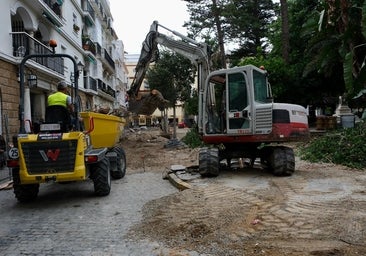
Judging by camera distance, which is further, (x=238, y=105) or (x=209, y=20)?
(x=209, y=20)

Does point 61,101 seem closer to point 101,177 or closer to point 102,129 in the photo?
point 101,177

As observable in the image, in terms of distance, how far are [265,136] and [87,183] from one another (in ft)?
15.0

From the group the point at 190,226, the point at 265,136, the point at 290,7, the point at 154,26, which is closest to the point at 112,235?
the point at 190,226

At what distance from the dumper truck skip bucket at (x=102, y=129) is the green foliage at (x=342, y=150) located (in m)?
6.22

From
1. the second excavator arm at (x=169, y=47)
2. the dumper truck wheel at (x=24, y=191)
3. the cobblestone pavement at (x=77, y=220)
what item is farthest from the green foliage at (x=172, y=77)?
the dumper truck wheel at (x=24, y=191)

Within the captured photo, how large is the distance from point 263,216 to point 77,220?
3.02m

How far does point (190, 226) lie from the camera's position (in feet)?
19.9

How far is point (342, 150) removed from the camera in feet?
41.4

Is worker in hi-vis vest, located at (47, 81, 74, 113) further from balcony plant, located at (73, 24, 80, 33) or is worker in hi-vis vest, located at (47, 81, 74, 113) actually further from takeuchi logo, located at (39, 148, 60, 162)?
balcony plant, located at (73, 24, 80, 33)

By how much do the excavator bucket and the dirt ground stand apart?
9.71 m

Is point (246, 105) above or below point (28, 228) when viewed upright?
above

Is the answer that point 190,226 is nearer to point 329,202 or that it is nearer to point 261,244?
point 261,244

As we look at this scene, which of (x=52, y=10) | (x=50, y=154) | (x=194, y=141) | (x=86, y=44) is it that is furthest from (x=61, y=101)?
(x=86, y=44)

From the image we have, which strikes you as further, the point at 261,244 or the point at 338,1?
the point at 261,244
